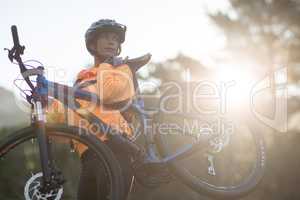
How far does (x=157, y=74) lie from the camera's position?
114 feet

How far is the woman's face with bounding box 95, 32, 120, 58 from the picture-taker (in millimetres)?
5543

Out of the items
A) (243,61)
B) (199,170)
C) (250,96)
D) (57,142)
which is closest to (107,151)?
(57,142)

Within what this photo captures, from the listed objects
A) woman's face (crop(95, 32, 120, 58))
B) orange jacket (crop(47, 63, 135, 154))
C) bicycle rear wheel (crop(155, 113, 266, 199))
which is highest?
woman's face (crop(95, 32, 120, 58))

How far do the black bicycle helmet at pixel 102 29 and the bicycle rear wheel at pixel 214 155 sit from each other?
1037 mm

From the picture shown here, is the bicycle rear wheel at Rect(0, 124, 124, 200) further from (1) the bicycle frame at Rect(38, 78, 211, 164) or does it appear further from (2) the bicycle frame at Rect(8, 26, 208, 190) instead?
(1) the bicycle frame at Rect(38, 78, 211, 164)

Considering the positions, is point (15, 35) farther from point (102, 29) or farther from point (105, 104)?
point (102, 29)

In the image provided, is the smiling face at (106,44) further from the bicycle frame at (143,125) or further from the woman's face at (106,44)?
the bicycle frame at (143,125)

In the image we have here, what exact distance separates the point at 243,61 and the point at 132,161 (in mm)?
18562

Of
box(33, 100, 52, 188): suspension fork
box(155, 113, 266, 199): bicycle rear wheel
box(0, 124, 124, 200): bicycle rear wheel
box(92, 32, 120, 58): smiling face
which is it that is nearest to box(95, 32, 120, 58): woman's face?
box(92, 32, 120, 58): smiling face

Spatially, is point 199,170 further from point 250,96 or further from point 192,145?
point 250,96

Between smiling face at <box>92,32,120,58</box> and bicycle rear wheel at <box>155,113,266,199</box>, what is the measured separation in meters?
0.92

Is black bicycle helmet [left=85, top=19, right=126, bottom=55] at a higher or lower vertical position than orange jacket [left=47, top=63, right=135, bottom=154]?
higher

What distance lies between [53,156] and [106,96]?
0.85 metres

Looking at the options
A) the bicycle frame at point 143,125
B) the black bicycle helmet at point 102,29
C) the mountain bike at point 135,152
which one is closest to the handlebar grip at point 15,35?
the mountain bike at point 135,152
